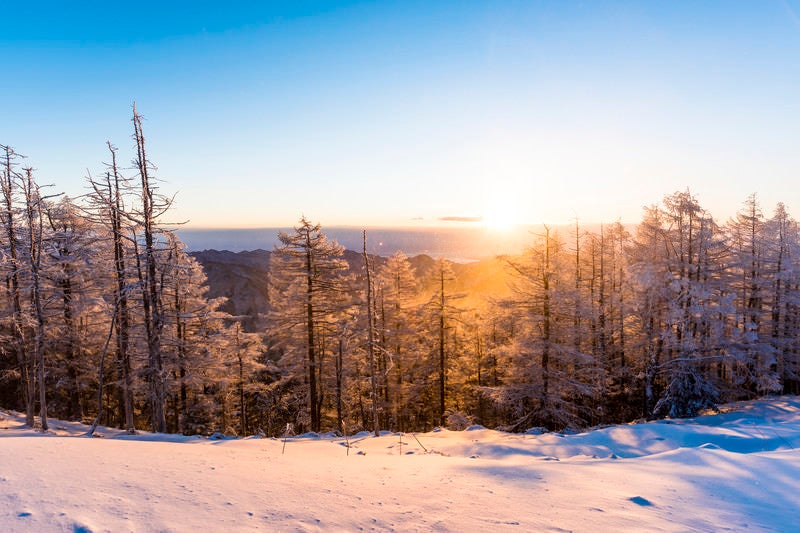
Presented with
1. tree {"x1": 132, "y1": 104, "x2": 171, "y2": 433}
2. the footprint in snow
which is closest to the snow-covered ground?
the footprint in snow

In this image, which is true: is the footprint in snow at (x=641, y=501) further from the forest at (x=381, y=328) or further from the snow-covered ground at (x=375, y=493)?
the forest at (x=381, y=328)

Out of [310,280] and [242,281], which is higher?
[310,280]

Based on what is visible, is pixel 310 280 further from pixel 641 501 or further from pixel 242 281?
pixel 242 281

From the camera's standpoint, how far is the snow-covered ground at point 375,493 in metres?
3.81

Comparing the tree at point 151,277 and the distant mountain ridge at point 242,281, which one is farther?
the distant mountain ridge at point 242,281

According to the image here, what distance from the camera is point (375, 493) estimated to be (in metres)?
4.99

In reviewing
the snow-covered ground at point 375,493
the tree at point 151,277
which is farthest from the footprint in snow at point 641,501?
the tree at point 151,277

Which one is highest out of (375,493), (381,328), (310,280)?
(310,280)

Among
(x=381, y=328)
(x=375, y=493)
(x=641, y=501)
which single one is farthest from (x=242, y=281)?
(x=641, y=501)

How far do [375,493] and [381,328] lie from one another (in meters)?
20.6

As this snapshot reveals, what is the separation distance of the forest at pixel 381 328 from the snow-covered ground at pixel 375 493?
871cm

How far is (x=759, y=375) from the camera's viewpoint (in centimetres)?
2197

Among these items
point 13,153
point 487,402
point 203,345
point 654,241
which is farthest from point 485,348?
point 13,153

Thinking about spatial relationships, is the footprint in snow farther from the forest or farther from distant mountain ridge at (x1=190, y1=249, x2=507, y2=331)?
distant mountain ridge at (x1=190, y1=249, x2=507, y2=331)
